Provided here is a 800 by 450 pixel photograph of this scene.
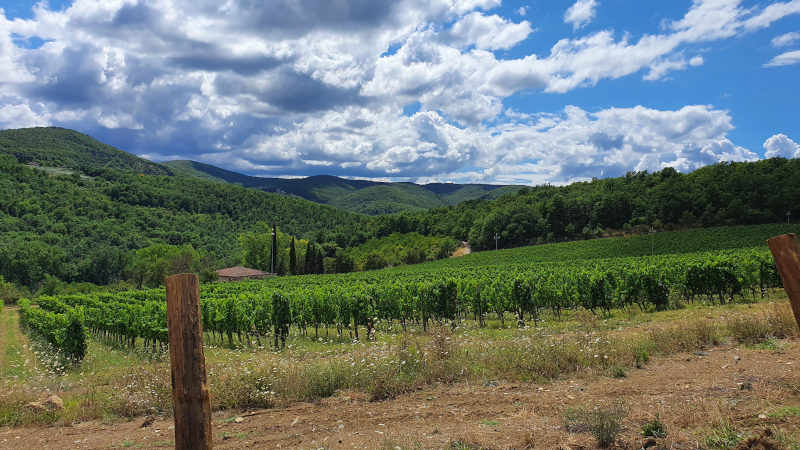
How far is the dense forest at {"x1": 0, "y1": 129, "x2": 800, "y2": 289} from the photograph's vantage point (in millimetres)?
79250

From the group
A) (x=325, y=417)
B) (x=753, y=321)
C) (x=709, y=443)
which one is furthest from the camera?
(x=753, y=321)

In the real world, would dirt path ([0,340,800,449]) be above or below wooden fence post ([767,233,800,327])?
below

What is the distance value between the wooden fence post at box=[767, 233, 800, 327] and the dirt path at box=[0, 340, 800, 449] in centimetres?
142

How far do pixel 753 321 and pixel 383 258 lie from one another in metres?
84.3

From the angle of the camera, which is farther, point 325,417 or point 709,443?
point 325,417

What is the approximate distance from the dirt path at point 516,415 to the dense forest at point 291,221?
76874 mm

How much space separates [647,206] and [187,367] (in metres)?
96.4

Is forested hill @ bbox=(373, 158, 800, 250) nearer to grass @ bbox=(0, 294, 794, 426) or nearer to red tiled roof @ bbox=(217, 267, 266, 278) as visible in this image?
red tiled roof @ bbox=(217, 267, 266, 278)

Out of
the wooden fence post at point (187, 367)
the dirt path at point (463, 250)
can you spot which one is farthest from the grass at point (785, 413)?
the dirt path at point (463, 250)

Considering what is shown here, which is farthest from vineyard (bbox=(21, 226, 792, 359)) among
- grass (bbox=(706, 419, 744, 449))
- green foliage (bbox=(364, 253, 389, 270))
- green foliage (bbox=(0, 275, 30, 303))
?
green foliage (bbox=(364, 253, 389, 270))

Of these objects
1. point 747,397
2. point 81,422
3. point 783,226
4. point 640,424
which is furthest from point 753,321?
point 783,226

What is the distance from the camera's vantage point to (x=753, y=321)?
9.93 meters

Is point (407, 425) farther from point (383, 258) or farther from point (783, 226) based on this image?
point (383, 258)

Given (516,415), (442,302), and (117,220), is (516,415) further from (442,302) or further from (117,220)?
(117,220)
